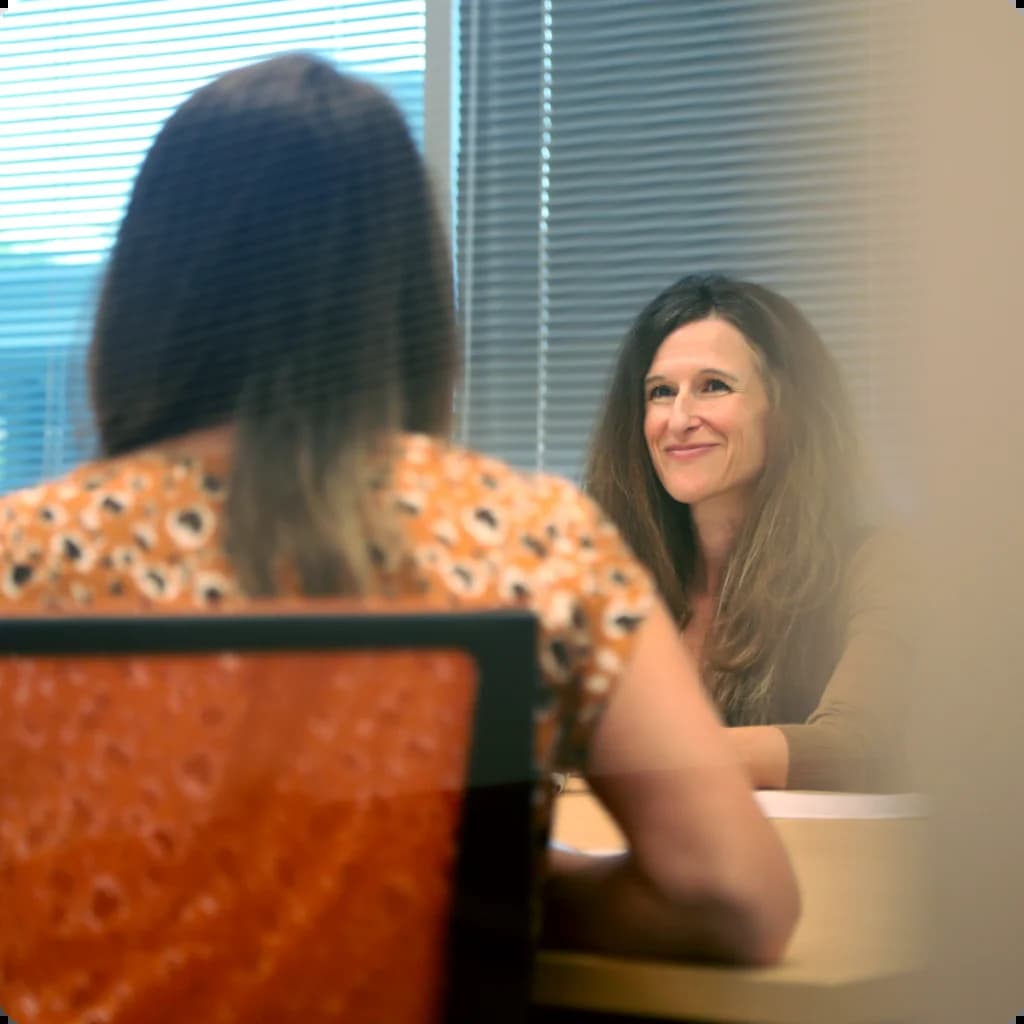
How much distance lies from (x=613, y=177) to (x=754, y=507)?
26 centimetres

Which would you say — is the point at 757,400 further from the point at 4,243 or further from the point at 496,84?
the point at 4,243

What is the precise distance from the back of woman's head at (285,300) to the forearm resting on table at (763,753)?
311 mm

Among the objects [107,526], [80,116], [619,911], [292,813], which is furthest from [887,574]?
[80,116]

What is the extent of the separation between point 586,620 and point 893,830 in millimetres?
248

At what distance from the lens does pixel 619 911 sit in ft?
3.24

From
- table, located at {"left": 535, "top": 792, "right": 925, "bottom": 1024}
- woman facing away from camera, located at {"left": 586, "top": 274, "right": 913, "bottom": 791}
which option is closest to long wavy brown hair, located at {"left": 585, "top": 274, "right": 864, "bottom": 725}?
woman facing away from camera, located at {"left": 586, "top": 274, "right": 913, "bottom": 791}

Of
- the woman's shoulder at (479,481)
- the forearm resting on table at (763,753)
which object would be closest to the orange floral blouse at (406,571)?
the woman's shoulder at (479,481)

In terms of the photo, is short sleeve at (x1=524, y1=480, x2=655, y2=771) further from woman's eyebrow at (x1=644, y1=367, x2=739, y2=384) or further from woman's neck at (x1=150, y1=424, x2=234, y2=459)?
woman's neck at (x1=150, y1=424, x2=234, y2=459)

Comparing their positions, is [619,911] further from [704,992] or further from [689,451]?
[689,451]

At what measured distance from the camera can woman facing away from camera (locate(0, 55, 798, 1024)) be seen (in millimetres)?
954

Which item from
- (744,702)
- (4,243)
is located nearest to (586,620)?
(744,702)

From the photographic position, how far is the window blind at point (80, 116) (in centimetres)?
104

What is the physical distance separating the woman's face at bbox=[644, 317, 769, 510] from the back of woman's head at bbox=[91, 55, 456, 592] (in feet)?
0.53

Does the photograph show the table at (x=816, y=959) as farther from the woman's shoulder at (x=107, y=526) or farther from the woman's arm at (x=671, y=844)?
the woman's shoulder at (x=107, y=526)
